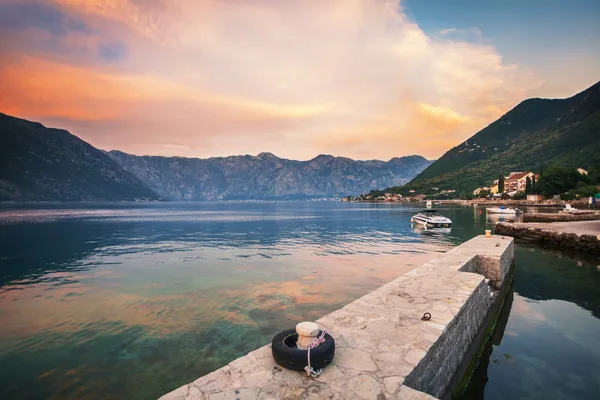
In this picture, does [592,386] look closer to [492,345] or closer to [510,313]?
[492,345]

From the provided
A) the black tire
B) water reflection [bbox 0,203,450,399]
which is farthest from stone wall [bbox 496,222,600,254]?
the black tire

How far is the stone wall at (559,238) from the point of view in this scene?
2689 centimetres

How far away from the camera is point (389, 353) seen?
6.35 m

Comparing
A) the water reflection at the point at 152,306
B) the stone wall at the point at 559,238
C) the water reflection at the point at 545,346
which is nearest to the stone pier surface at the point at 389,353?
the water reflection at the point at 545,346

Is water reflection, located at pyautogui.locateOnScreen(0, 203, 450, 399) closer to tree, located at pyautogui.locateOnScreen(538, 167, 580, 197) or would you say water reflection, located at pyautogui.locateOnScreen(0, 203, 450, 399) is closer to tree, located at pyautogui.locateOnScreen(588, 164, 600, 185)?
tree, located at pyautogui.locateOnScreen(588, 164, 600, 185)

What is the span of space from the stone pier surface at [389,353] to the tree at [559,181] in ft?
449

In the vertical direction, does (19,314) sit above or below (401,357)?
below

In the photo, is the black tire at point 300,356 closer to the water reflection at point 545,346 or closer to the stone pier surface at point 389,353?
the stone pier surface at point 389,353

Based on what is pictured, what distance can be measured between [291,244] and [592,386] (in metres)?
30.9

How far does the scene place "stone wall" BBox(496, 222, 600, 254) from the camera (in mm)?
26891

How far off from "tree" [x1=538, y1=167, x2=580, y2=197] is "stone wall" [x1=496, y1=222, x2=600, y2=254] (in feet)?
343

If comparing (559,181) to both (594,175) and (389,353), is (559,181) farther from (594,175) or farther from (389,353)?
(389,353)

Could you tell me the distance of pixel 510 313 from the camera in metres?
14.2

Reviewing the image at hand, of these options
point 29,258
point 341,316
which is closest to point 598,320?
point 341,316
